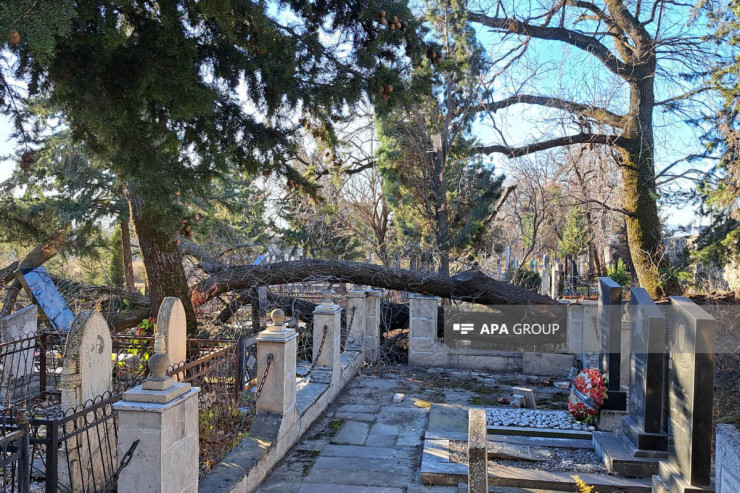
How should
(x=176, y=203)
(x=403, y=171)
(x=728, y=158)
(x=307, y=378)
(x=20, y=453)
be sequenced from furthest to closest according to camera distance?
(x=403, y=171) → (x=728, y=158) → (x=307, y=378) → (x=176, y=203) → (x=20, y=453)

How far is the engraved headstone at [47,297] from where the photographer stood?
10.3m

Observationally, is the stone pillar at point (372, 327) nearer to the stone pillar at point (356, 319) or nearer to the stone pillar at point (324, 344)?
the stone pillar at point (356, 319)

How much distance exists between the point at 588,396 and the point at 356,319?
4.53 meters

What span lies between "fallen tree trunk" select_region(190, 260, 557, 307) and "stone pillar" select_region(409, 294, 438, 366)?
33 centimetres

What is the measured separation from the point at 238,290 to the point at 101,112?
612cm

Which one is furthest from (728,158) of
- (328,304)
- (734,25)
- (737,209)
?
(328,304)

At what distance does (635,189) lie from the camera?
Answer: 43.8ft

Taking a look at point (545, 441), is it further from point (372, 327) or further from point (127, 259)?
point (127, 259)

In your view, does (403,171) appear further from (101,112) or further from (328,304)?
(101,112)

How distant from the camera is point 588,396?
7.20m

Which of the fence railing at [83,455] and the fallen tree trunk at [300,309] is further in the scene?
the fallen tree trunk at [300,309]

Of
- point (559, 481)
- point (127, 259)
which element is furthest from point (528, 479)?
point (127, 259)

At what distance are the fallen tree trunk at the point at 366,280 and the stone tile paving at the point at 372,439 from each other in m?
1.88

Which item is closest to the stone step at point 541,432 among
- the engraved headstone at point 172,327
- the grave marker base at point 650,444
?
the grave marker base at point 650,444
